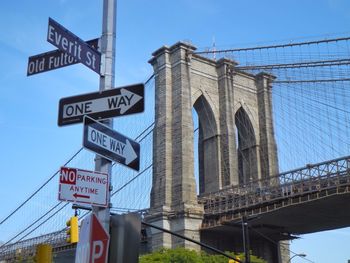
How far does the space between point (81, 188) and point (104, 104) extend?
1.19 meters

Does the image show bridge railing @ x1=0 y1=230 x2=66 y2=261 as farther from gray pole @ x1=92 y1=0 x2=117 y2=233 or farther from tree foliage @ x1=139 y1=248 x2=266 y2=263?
gray pole @ x1=92 y1=0 x2=117 y2=233

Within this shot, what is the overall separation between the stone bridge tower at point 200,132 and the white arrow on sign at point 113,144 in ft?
136

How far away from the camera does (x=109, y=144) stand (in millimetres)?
6348

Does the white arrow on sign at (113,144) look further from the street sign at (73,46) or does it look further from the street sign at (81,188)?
the street sign at (73,46)

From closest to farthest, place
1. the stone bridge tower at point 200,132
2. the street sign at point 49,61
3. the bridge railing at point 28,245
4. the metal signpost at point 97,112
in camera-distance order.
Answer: the metal signpost at point 97,112
the street sign at point 49,61
the stone bridge tower at point 200,132
the bridge railing at point 28,245

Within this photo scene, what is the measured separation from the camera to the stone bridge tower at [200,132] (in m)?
48.9

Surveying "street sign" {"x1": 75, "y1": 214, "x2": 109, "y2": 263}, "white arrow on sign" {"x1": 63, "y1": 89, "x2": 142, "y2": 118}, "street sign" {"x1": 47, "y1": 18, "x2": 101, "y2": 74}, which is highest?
"street sign" {"x1": 47, "y1": 18, "x2": 101, "y2": 74}

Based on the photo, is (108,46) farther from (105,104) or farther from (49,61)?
(105,104)

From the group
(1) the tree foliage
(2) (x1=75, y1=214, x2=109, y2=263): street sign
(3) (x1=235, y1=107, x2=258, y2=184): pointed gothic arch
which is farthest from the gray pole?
(3) (x1=235, y1=107, x2=258, y2=184): pointed gothic arch

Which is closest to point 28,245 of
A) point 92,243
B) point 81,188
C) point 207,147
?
point 207,147

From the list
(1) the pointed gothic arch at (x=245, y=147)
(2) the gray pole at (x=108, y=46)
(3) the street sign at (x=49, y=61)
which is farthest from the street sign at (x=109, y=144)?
(1) the pointed gothic arch at (x=245, y=147)

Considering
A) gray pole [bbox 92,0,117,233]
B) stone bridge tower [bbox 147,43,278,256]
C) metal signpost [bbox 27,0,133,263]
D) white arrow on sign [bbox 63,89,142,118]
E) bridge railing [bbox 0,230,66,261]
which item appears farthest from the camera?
bridge railing [bbox 0,230,66,261]

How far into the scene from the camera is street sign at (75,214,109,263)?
5.27 meters

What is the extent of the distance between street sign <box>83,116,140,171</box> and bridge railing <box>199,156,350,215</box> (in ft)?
122
